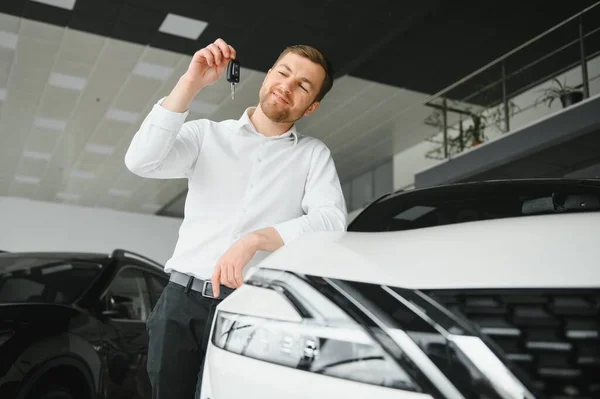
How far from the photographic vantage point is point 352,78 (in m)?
8.98

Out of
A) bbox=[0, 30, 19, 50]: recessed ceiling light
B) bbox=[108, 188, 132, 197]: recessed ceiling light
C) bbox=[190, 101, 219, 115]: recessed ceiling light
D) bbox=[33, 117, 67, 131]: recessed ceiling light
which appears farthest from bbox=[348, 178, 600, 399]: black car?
bbox=[108, 188, 132, 197]: recessed ceiling light

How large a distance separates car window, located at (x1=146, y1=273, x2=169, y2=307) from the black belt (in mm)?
1956

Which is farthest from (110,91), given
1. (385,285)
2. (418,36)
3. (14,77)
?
(385,285)

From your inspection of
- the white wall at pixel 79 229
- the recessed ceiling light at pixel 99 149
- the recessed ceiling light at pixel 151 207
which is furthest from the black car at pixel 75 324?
the recessed ceiling light at pixel 151 207

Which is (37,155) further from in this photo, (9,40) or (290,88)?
(290,88)

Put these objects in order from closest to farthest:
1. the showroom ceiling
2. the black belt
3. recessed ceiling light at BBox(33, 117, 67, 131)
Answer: the black belt < the showroom ceiling < recessed ceiling light at BBox(33, 117, 67, 131)

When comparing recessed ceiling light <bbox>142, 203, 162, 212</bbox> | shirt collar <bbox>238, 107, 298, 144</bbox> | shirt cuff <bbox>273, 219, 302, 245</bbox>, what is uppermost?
recessed ceiling light <bbox>142, 203, 162, 212</bbox>

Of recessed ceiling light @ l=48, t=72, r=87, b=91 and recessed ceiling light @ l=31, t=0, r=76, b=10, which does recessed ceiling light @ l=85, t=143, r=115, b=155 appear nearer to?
recessed ceiling light @ l=48, t=72, r=87, b=91

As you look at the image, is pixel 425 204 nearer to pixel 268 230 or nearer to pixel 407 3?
pixel 268 230

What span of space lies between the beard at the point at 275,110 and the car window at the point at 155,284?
6.74 ft

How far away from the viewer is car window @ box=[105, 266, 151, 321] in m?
2.90

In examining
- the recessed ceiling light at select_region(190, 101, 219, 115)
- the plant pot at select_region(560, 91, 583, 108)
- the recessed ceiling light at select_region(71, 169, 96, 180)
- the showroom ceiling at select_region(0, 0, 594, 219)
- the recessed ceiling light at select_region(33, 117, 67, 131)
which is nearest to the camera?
the plant pot at select_region(560, 91, 583, 108)

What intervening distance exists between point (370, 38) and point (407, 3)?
2.72 feet

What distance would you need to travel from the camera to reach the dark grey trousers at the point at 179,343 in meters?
1.24
